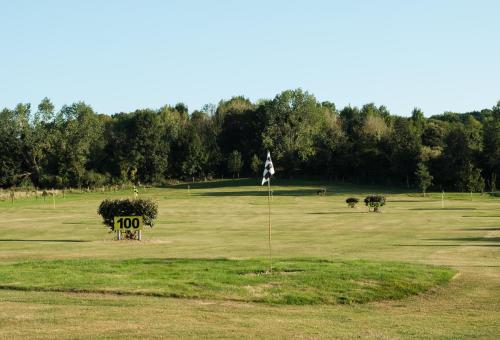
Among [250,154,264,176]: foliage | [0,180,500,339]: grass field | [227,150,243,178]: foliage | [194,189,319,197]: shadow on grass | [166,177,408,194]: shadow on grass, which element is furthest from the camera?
[227,150,243,178]: foliage

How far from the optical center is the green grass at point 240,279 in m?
17.9

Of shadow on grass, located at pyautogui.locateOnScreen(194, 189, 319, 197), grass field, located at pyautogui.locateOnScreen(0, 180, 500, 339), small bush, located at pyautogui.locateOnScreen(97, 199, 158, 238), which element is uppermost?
small bush, located at pyautogui.locateOnScreen(97, 199, 158, 238)

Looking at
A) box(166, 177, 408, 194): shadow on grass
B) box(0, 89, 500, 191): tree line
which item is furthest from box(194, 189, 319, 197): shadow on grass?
box(0, 89, 500, 191): tree line

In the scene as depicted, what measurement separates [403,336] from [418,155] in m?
109

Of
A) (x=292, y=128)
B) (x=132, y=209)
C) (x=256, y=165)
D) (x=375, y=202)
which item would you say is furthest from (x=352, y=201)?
(x=292, y=128)

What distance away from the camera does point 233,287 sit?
18406 millimetres

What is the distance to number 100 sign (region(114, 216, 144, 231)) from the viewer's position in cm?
3666

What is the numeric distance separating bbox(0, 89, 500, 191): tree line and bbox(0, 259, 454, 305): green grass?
92629 mm

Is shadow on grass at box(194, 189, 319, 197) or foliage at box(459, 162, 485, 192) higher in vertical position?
foliage at box(459, 162, 485, 192)

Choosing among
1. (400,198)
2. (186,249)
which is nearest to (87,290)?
(186,249)

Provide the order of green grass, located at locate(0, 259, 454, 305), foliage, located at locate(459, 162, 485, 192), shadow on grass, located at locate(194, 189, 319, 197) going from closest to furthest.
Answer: green grass, located at locate(0, 259, 454, 305) → foliage, located at locate(459, 162, 485, 192) → shadow on grass, located at locate(194, 189, 319, 197)

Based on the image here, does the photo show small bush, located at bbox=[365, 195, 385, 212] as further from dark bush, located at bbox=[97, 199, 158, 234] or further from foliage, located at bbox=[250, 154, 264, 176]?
foliage, located at bbox=[250, 154, 264, 176]

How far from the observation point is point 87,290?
1823cm

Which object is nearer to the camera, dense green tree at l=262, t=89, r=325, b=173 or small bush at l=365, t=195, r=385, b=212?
small bush at l=365, t=195, r=385, b=212
